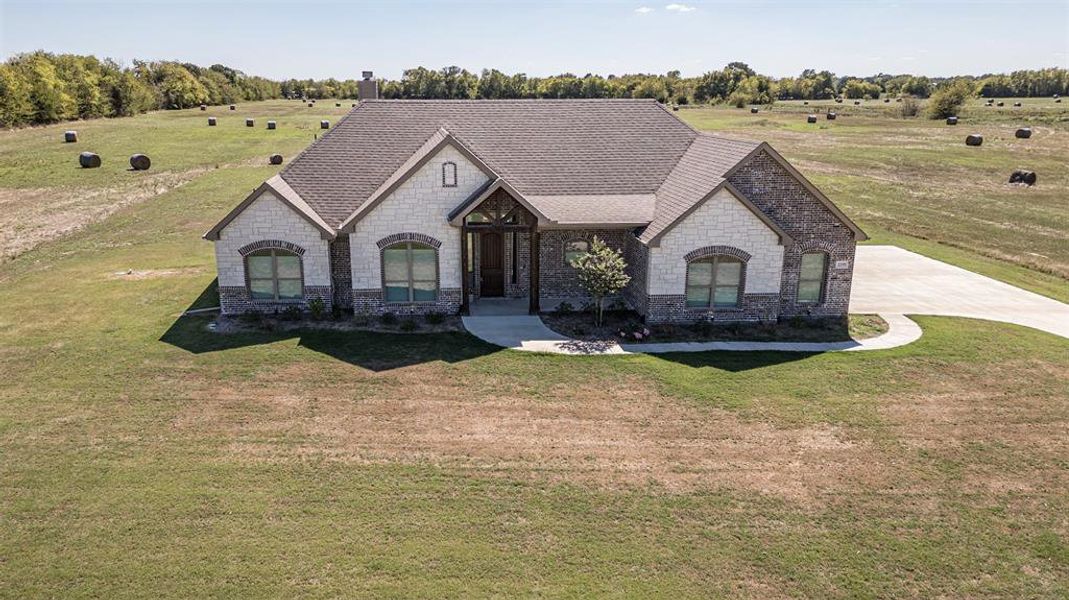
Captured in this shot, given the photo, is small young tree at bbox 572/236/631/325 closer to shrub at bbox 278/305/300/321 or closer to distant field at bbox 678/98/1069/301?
shrub at bbox 278/305/300/321

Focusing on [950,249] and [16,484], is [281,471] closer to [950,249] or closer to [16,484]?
[16,484]

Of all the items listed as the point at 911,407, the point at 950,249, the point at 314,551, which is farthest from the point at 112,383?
the point at 950,249

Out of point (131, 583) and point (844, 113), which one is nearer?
point (131, 583)

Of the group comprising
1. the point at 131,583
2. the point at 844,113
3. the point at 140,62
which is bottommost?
the point at 131,583

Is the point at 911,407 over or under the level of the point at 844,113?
under

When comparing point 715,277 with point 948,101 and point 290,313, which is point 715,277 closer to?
point 290,313
